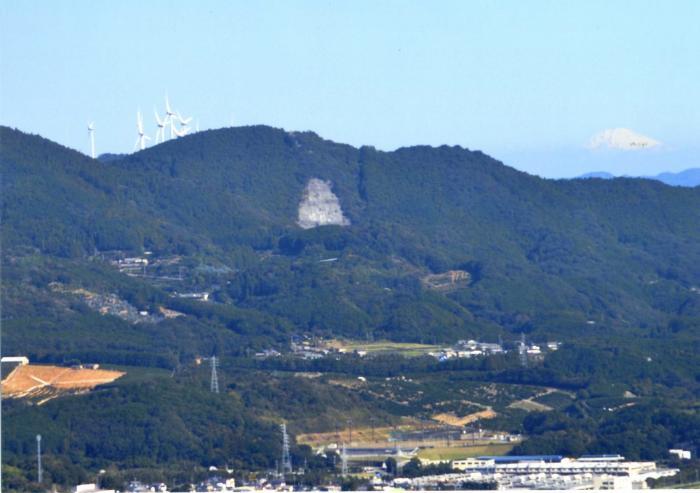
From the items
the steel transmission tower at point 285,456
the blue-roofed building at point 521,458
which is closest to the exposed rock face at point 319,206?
the steel transmission tower at point 285,456

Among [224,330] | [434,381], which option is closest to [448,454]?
[434,381]

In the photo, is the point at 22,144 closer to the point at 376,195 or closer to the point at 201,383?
the point at 376,195

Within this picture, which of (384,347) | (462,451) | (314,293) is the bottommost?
(462,451)

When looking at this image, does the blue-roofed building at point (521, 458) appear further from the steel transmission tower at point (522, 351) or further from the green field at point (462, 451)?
the steel transmission tower at point (522, 351)

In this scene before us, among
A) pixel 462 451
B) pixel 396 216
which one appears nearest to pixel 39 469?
pixel 462 451

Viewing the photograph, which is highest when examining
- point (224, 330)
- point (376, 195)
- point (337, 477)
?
point (376, 195)

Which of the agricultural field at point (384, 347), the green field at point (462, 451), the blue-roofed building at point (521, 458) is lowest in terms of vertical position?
the blue-roofed building at point (521, 458)

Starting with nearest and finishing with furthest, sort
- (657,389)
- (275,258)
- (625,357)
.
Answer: (657,389) < (625,357) < (275,258)

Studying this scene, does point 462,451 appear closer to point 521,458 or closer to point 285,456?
point 521,458
